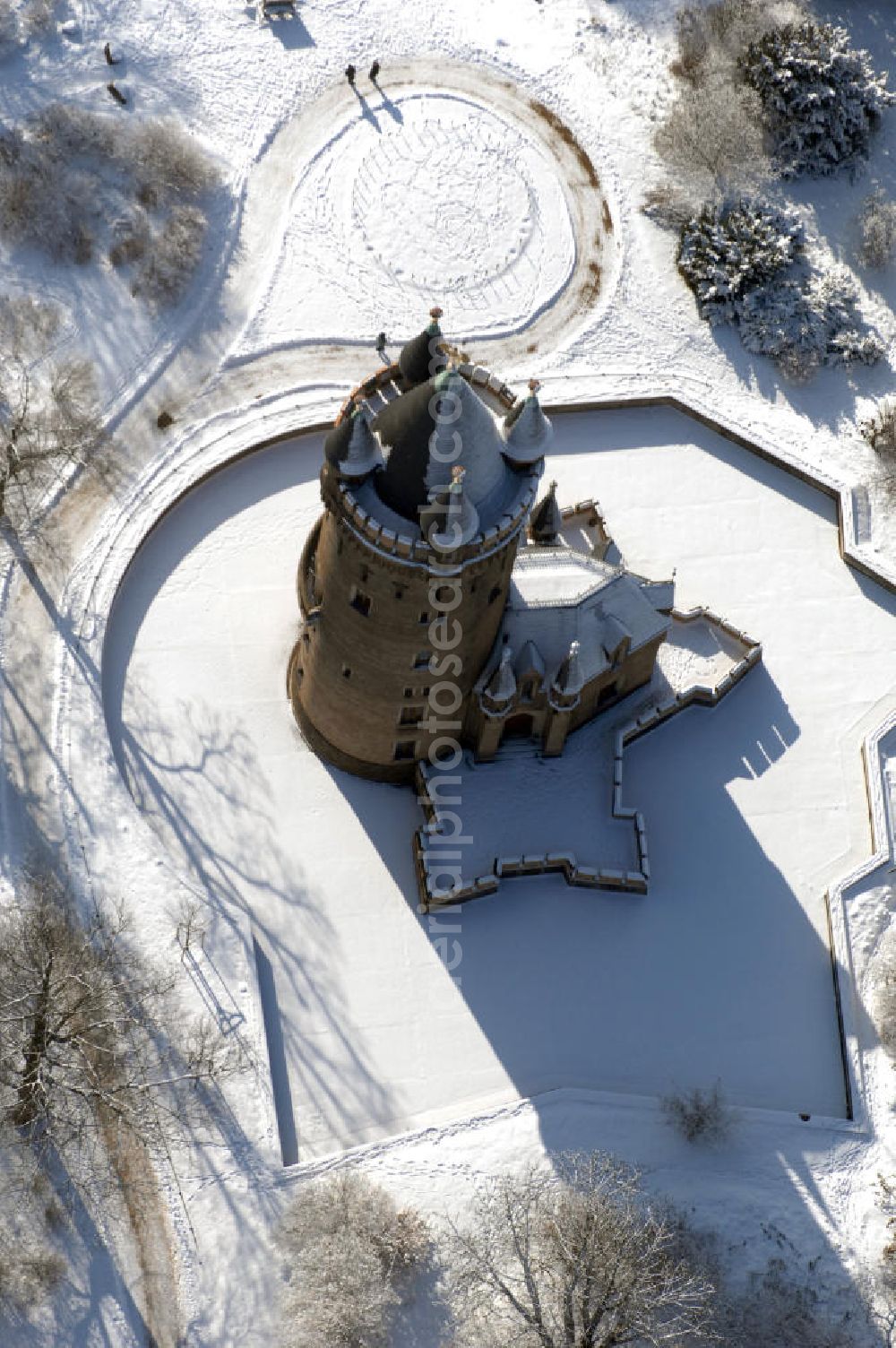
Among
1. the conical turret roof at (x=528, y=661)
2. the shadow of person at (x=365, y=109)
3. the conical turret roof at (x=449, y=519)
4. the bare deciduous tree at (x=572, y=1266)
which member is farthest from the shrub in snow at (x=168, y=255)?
the bare deciduous tree at (x=572, y=1266)

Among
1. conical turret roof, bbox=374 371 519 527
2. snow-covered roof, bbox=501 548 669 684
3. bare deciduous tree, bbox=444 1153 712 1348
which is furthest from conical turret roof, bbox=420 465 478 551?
bare deciduous tree, bbox=444 1153 712 1348

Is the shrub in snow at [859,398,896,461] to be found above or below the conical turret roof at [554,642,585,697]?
above

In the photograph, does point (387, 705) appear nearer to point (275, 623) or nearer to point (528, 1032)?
point (275, 623)

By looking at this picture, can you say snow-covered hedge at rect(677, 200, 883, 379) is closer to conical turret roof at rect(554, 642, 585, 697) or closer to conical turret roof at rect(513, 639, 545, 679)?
conical turret roof at rect(554, 642, 585, 697)

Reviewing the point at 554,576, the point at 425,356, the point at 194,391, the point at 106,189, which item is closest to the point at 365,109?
the point at 106,189

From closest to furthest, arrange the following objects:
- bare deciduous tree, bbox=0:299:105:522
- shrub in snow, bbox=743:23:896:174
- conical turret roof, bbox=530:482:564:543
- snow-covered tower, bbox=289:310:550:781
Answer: snow-covered tower, bbox=289:310:550:781
conical turret roof, bbox=530:482:564:543
bare deciduous tree, bbox=0:299:105:522
shrub in snow, bbox=743:23:896:174

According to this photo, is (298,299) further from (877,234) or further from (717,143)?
(877,234)

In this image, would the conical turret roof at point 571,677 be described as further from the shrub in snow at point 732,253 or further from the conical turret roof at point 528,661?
the shrub in snow at point 732,253
